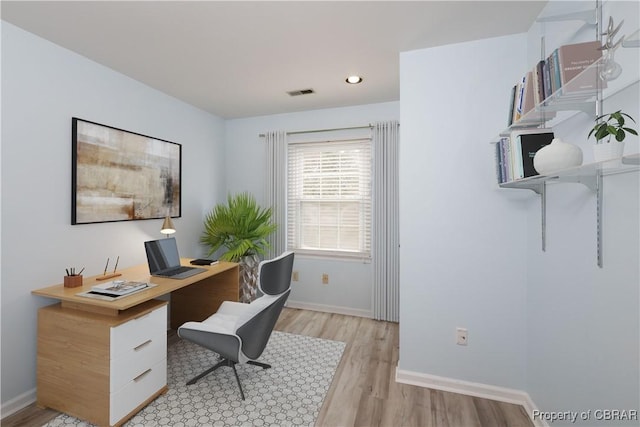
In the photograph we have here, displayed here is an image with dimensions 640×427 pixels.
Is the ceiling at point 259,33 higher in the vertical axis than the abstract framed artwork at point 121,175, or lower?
higher

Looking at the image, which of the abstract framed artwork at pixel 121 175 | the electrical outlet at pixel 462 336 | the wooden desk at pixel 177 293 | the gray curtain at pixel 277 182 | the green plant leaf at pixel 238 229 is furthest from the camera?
the gray curtain at pixel 277 182

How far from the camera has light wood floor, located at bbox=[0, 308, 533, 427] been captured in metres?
1.85

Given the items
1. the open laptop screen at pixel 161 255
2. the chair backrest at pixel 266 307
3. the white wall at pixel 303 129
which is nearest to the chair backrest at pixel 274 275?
Result: the chair backrest at pixel 266 307

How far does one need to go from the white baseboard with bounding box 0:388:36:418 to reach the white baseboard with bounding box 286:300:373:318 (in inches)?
95.0

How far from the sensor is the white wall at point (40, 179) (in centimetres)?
190

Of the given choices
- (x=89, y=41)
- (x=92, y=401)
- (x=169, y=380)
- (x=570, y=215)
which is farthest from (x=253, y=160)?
(x=570, y=215)

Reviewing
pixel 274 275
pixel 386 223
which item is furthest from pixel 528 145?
pixel 386 223

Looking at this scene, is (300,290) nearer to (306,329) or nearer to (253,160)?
(306,329)

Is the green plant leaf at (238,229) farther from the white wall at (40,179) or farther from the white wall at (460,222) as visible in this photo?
the white wall at (460,222)

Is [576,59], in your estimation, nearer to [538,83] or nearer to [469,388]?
[538,83]

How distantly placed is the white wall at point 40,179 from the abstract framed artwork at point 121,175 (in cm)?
7

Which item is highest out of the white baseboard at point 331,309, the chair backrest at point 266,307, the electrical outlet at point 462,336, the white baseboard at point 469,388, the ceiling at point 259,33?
the ceiling at point 259,33

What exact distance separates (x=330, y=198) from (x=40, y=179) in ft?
8.73

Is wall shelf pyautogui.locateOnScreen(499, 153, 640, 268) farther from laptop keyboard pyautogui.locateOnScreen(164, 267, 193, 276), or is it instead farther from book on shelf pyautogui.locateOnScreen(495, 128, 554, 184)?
laptop keyboard pyautogui.locateOnScreen(164, 267, 193, 276)
